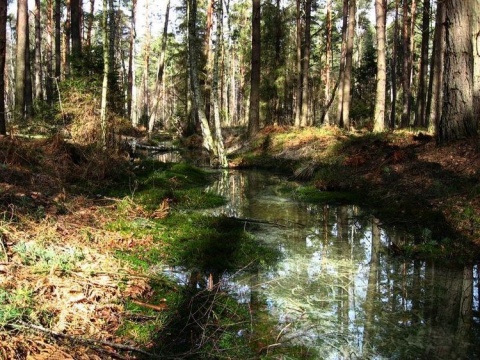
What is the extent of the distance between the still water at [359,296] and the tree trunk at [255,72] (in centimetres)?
1272

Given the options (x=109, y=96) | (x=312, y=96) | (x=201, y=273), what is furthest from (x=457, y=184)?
(x=312, y=96)

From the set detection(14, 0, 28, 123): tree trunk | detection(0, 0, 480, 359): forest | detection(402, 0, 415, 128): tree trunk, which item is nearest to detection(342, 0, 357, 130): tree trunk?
detection(402, 0, 415, 128): tree trunk

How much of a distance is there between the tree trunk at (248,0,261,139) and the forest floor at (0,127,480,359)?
22.8ft

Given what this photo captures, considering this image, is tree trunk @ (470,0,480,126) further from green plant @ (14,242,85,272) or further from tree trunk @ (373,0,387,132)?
green plant @ (14,242,85,272)

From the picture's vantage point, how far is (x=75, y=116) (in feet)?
36.4

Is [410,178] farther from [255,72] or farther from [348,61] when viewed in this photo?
[348,61]

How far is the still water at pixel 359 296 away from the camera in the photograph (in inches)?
133

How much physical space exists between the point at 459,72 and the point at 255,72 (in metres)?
11.0

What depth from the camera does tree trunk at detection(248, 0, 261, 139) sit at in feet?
58.5

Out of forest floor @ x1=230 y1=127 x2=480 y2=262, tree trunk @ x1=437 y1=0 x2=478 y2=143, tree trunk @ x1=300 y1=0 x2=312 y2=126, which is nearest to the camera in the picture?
forest floor @ x1=230 y1=127 x2=480 y2=262

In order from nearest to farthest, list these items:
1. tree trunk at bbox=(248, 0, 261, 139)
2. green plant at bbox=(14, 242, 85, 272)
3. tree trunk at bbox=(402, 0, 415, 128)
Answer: green plant at bbox=(14, 242, 85, 272) < tree trunk at bbox=(248, 0, 261, 139) < tree trunk at bbox=(402, 0, 415, 128)

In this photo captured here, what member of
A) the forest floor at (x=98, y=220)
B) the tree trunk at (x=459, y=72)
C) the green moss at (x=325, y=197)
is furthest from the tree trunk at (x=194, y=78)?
the tree trunk at (x=459, y=72)

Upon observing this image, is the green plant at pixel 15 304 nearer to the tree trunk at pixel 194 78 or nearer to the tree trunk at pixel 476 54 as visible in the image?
the tree trunk at pixel 476 54

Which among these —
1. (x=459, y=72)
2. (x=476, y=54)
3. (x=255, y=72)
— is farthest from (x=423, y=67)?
(x=459, y=72)
